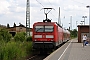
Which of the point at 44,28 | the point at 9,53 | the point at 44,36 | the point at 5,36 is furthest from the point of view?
the point at 5,36

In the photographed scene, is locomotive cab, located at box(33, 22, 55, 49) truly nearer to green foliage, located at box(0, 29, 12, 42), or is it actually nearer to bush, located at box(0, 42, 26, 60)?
green foliage, located at box(0, 29, 12, 42)

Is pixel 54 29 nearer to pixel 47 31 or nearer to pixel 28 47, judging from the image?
pixel 47 31

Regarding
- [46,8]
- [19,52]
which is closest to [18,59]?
[19,52]

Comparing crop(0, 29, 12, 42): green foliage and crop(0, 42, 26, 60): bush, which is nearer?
crop(0, 42, 26, 60): bush

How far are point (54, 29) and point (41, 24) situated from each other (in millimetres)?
1489

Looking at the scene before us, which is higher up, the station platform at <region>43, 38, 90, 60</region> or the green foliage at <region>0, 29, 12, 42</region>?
the green foliage at <region>0, 29, 12, 42</region>

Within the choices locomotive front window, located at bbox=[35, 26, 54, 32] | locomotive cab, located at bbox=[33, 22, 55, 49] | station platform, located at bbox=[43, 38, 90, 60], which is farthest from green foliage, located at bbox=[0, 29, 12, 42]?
station platform, located at bbox=[43, 38, 90, 60]

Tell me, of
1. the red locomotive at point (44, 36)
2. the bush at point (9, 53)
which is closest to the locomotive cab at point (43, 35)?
the red locomotive at point (44, 36)

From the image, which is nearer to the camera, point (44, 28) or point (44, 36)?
point (44, 36)

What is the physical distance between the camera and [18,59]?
2302cm

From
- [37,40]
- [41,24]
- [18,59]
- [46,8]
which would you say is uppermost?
[46,8]

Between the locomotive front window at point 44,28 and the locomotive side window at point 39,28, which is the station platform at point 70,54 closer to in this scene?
the locomotive front window at point 44,28

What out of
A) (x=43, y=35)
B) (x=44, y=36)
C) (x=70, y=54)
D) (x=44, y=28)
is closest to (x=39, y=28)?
(x=44, y=28)

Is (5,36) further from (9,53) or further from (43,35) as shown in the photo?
(9,53)
